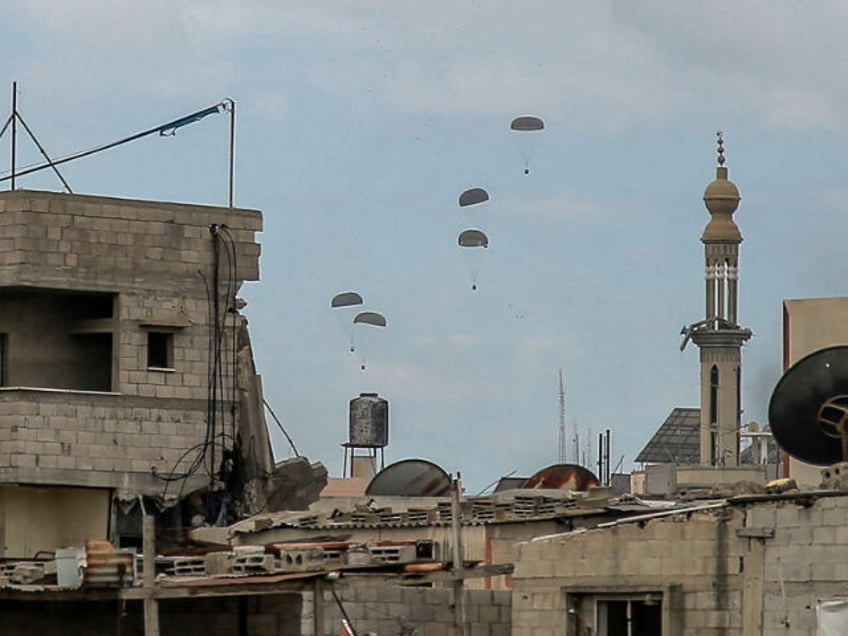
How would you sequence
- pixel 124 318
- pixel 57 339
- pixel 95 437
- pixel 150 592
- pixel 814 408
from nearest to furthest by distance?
pixel 150 592 < pixel 814 408 < pixel 95 437 < pixel 124 318 < pixel 57 339

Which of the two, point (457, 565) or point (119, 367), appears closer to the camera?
point (457, 565)

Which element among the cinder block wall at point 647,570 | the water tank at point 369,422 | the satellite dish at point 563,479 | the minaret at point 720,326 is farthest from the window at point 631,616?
the minaret at point 720,326

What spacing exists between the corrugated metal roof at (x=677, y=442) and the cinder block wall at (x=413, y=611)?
71.9m

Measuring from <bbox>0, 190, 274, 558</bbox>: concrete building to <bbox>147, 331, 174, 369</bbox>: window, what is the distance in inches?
0.8

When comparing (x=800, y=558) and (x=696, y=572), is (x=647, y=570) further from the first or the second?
(x=800, y=558)

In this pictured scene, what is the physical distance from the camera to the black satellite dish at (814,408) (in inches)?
1120

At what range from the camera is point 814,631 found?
991 inches

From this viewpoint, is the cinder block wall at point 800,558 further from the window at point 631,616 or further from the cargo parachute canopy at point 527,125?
the cargo parachute canopy at point 527,125

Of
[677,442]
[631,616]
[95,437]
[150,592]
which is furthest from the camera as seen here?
[677,442]

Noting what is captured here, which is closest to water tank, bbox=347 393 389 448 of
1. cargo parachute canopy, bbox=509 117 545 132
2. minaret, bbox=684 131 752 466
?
cargo parachute canopy, bbox=509 117 545 132

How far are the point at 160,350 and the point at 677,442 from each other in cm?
7958

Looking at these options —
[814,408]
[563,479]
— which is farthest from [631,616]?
[563,479]

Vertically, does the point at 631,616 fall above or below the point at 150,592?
below

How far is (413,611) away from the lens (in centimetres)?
3053
